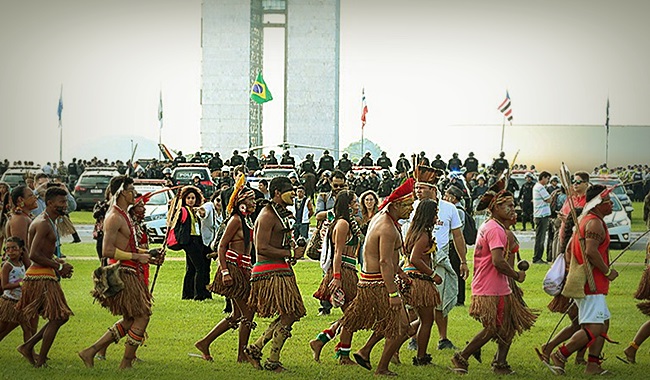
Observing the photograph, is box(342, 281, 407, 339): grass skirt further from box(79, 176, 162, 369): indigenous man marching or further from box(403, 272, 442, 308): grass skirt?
box(79, 176, 162, 369): indigenous man marching

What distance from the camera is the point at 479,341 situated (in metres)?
10.0

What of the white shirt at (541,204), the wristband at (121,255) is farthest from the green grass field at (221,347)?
the white shirt at (541,204)

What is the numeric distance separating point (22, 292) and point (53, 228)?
2.20ft

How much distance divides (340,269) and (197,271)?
5.59 m

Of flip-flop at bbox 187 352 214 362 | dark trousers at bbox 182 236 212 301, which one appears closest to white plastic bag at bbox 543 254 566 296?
flip-flop at bbox 187 352 214 362

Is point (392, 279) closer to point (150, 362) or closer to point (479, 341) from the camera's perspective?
point (479, 341)

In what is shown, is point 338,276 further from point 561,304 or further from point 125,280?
point 561,304

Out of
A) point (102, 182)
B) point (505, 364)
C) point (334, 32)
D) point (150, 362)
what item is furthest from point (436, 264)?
point (334, 32)

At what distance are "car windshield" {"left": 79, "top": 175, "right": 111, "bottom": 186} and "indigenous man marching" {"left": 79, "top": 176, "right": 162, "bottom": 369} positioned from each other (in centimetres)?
2833

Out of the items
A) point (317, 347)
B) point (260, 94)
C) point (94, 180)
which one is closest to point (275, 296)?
point (317, 347)

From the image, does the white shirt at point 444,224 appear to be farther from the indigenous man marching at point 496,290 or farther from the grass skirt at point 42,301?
the grass skirt at point 42,301

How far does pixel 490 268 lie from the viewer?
32.8ft

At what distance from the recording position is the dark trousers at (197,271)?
15.8 metres

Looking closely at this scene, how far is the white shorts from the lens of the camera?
9922 mm
